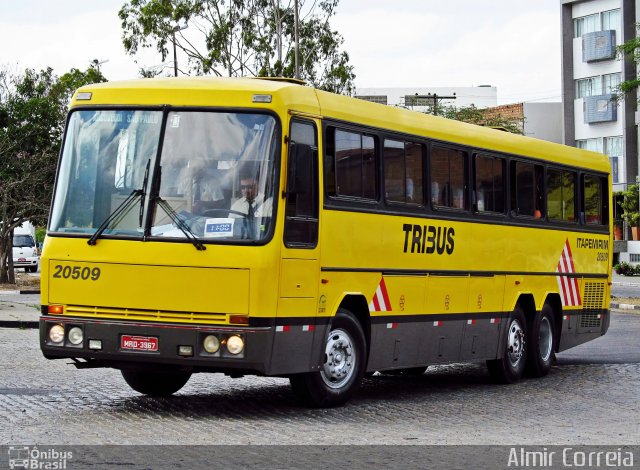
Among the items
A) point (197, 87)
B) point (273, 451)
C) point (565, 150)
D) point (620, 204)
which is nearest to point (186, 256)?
point (197, 87)

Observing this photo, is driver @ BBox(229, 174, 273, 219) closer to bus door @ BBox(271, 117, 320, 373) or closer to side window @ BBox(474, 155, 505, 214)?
bus door @ BBox(271, 117, 320, 373)

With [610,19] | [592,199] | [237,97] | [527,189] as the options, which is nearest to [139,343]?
[237,97]

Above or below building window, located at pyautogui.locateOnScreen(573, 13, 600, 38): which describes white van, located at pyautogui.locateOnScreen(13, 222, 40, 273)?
below

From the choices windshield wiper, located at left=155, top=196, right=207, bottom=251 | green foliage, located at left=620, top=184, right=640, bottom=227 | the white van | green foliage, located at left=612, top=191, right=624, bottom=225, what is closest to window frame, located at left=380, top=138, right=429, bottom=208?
windshield wiper, located at left=155, top=196, right=207, bottom=251

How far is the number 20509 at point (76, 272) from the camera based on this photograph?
41.5ft

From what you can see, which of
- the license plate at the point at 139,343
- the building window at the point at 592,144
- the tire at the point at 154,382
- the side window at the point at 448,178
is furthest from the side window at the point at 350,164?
the building window at the point at 592,144

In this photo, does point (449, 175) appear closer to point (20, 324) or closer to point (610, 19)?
point (20, 324)

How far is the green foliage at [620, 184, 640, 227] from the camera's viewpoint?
66.2 m

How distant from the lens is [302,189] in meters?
12.8

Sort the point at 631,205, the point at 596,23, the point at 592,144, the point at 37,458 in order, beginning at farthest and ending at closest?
the point at 592,144, the point at 596,23, the point at 631,205, the point at 37,458

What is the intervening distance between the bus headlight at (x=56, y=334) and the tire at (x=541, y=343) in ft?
24.5

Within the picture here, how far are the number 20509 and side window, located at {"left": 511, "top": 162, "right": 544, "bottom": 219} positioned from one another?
6882mm

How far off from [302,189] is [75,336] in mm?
2521

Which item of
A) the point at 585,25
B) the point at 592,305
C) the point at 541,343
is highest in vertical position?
the point at 585,25
